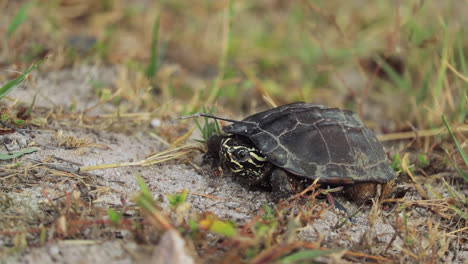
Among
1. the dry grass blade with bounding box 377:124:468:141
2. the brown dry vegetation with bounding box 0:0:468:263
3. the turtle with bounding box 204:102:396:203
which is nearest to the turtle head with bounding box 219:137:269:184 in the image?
the turtle with bounding box 204:102:396:203

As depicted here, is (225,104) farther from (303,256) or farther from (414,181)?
(303,256)

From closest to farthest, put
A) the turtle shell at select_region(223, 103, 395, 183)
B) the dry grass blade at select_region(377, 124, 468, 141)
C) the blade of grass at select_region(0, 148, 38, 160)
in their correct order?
the blade of grass at select_region(0, 148, 38, 160) → the turtle shell at select_region(223, 103, 395, 183) → the dry grass blade at select_region(377, 124, 468, 141)

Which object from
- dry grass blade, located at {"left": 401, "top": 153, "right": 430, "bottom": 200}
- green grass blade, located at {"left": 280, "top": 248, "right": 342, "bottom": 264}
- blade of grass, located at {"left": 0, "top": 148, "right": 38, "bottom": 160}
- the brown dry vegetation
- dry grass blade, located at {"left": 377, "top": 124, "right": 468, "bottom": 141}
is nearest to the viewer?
green grass blade, located at {"left": 280, "top": 248, "right": 342, "bottom": 264}

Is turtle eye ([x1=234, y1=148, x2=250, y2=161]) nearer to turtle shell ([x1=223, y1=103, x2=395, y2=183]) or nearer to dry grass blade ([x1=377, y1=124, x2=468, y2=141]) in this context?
turtle shell ([x1=223, y1=103, x2=395, y2=183])

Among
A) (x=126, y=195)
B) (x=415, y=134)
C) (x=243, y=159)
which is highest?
(x=243, y=159)

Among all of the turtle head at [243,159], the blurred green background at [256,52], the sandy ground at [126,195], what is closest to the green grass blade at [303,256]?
the sandy ground at [126,195]

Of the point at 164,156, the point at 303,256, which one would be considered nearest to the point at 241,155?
the point at 164,156
